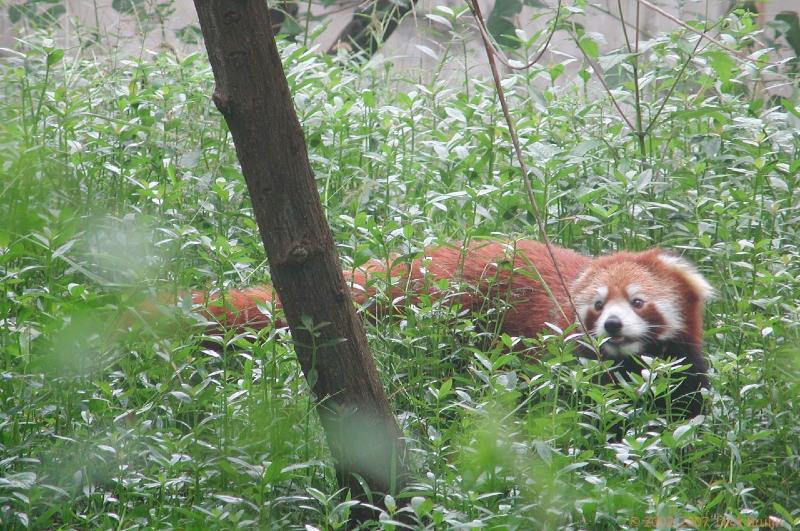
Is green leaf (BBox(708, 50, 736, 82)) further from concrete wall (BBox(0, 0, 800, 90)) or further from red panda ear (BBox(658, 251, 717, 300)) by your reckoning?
concrete wall (BBox(0, 0, 800, 90))

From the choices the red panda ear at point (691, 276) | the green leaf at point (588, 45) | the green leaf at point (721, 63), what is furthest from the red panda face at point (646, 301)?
the green leaf at point (588, 45)

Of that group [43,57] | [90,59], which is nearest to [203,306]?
[43,57]

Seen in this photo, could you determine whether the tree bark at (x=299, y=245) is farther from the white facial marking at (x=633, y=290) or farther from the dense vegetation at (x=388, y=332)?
the white facial marking at (x=633, y=290)

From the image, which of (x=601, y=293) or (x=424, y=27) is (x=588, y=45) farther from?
(x=424, y=27)

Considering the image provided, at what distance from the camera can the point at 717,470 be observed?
96.0 inches

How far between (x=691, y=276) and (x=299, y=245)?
183cm

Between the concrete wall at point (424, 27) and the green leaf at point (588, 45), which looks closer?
the green leaf at point (588, 45)

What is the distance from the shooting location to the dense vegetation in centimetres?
209

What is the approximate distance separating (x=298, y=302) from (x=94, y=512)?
643 millimetres

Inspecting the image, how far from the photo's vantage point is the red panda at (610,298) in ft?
10.6

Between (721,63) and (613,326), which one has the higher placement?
(721,63)

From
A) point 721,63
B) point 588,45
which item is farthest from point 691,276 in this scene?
point 588,45

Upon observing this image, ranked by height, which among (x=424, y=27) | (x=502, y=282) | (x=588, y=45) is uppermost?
(x=424, y=27)

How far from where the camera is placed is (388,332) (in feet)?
9.53
